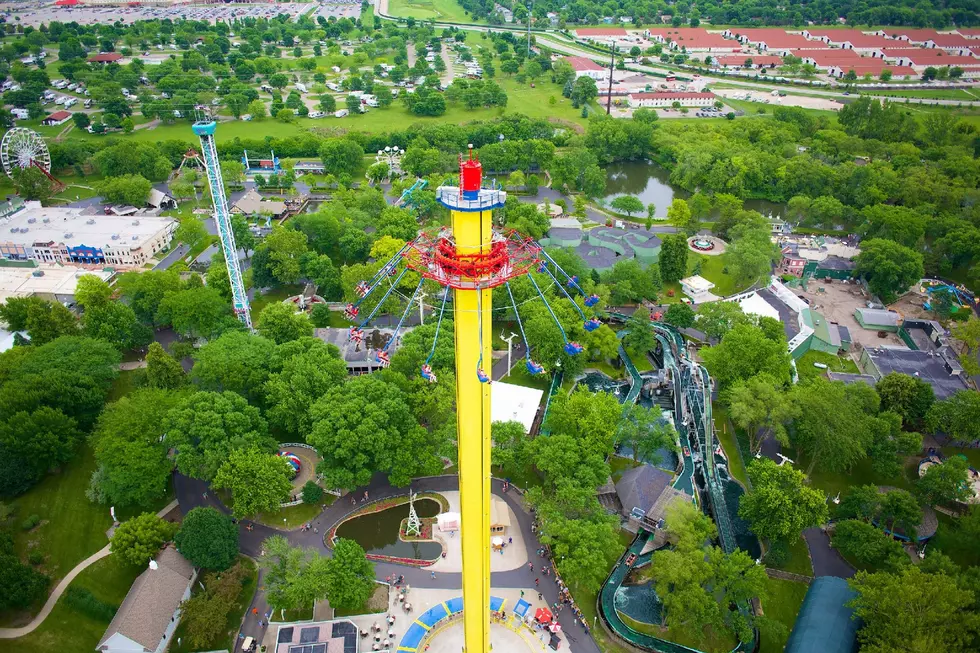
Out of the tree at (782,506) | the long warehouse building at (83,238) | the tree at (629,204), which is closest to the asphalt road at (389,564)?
the tree at (782,506)

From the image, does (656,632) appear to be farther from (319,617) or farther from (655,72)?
(655,72)

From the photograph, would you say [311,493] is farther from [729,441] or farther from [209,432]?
[729,441]

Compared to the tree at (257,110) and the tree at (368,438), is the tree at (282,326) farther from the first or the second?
the tree at (257,110)

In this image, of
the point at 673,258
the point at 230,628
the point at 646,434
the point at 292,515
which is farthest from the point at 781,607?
the point at 673,258

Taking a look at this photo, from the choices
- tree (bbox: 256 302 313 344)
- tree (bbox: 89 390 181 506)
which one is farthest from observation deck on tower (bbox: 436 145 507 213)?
tree (bbox: 256 302 313 344)

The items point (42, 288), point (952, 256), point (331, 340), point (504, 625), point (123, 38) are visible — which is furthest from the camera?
point (123, 38)

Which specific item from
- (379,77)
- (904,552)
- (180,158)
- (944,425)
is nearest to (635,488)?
(904,552)

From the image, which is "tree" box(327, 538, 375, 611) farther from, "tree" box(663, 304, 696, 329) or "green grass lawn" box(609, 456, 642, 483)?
"tree" box(663, 304, 696, 329)
